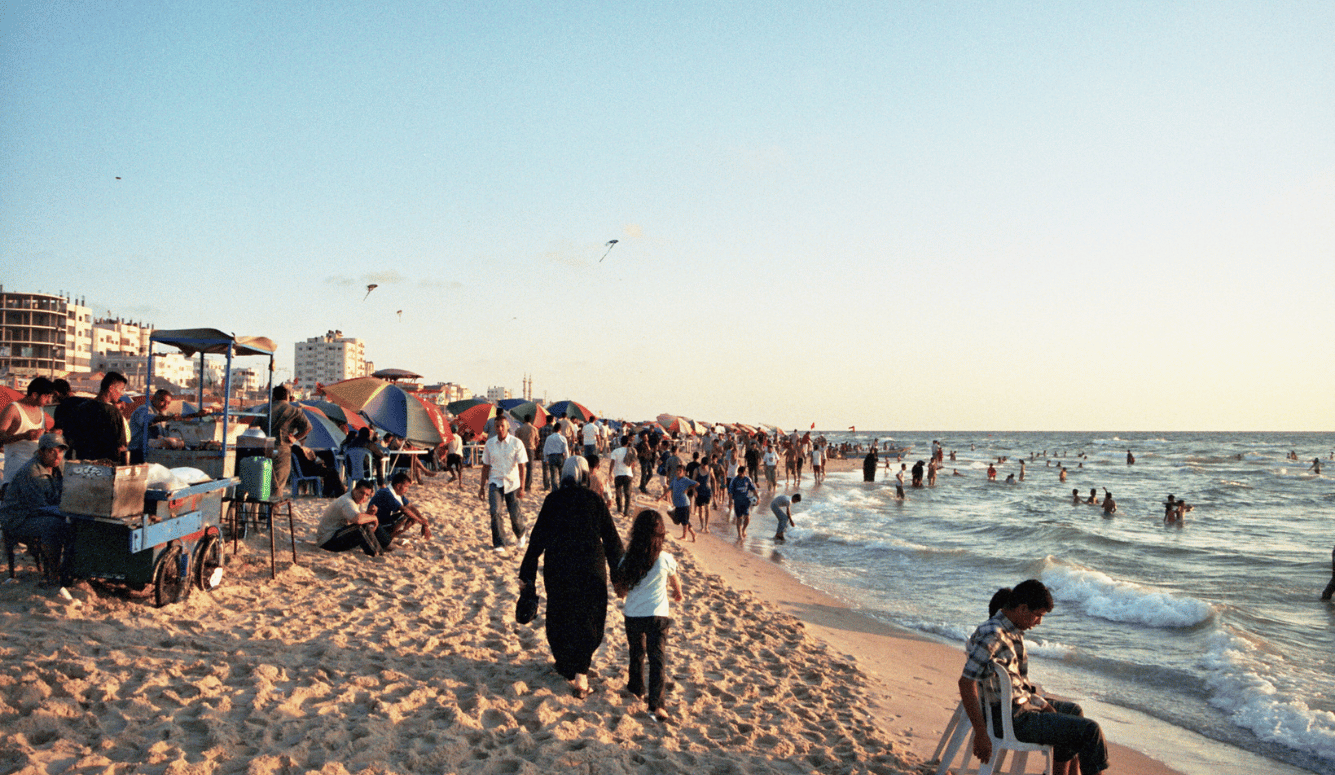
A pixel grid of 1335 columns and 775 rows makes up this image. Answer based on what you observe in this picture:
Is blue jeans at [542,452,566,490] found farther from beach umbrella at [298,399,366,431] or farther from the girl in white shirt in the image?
the girl in white shirt

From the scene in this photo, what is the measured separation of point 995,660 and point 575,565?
2.37 metres

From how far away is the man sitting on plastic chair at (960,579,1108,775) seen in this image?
3730 mm

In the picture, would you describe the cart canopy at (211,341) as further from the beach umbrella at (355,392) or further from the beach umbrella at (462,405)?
the beach umbrella at (462,405)

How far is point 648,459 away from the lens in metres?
20.1

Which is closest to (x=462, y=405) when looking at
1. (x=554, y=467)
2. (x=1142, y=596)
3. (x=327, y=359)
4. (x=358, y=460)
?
(x=554, y=467)

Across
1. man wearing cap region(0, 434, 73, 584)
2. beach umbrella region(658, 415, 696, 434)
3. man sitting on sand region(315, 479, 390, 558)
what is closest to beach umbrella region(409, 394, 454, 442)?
man sitting on sand region(315, 479, 390, 558)

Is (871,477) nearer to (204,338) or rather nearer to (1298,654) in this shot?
(1298,654)

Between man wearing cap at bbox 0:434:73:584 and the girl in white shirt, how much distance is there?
3.91m

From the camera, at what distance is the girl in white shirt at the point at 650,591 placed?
4621 millimetres

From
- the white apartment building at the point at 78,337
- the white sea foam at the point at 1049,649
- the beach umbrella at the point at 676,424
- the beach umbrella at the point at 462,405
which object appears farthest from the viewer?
the white apartment building at the point at 78,337

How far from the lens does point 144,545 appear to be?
198 inches

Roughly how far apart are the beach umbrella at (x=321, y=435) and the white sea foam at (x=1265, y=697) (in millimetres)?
11011

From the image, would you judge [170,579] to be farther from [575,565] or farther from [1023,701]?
[1023,701]

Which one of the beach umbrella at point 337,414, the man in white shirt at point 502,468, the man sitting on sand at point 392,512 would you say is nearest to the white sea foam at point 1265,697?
the man in white shirt at point 502,468
